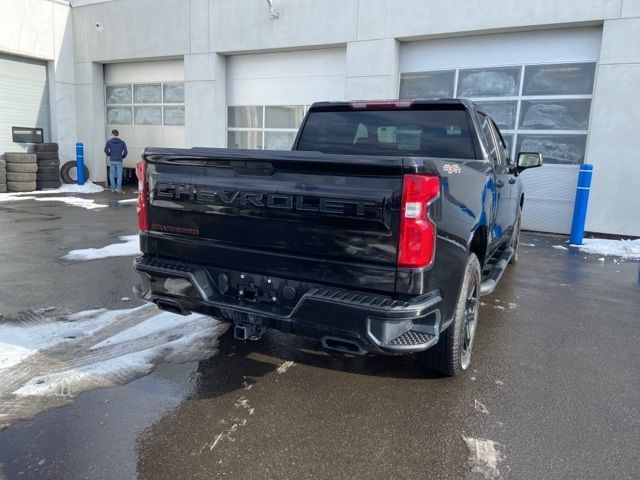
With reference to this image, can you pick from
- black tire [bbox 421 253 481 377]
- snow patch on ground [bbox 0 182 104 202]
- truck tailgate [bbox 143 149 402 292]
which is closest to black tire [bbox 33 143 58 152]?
snow patch on ground [bbox 0 182 104 202]

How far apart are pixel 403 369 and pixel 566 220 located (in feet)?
27.4

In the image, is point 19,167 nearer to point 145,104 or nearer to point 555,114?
point 145,104

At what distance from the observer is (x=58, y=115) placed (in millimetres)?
16922

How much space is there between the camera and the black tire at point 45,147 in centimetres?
1597

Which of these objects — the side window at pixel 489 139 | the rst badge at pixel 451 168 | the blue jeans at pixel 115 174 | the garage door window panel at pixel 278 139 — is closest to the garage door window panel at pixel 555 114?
the garage door window panel at pixel 278 139

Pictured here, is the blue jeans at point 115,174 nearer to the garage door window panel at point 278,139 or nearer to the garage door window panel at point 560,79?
the garage door window panel at point 278,139

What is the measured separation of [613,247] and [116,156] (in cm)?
1384

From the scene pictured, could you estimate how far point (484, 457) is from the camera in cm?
268

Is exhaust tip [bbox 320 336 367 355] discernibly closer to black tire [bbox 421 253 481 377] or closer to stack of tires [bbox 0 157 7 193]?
black tire [bbox 421 253 481 377]

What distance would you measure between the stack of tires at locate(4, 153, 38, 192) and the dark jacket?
230 centimetres

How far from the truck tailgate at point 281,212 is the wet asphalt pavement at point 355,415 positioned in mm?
890

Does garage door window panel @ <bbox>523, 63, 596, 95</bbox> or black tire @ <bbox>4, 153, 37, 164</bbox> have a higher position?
garage door window panel @ <bbox>523, 63, 596, 95</bbox>

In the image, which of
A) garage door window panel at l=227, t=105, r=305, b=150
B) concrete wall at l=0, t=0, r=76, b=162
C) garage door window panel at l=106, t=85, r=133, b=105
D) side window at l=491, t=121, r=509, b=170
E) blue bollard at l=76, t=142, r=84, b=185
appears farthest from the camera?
garage door window panel at l=106, t=85, r=133, b=105

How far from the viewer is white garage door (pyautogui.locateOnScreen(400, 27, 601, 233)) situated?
10.1m
